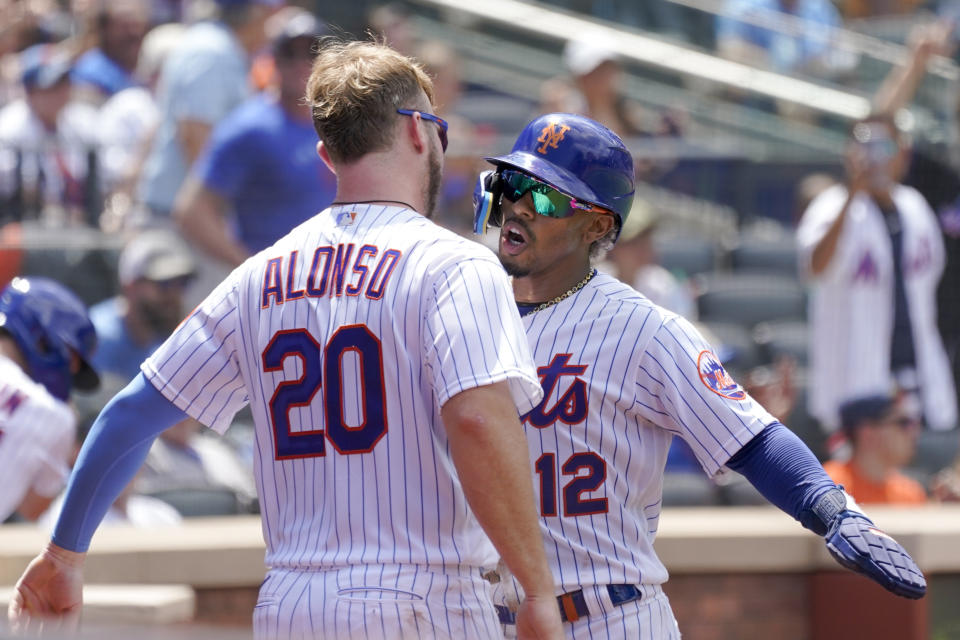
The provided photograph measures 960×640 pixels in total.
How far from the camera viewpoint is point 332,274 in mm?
2463

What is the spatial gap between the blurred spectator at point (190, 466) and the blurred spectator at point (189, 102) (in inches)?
49.1

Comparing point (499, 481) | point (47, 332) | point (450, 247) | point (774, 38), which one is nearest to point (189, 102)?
point (47, 332)

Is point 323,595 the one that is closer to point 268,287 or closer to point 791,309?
point 268,287

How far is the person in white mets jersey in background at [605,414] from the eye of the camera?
107 inches

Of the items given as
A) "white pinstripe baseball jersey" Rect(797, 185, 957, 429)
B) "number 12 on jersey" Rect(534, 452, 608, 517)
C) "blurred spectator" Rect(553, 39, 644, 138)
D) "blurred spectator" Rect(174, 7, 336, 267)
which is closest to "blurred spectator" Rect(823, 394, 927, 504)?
"white pinstripe baseball jersey" Rect(797, 185, 957, 429)

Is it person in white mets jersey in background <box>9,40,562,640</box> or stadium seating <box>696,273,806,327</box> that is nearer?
person in white mets jersey in background <box>9,40,562,640</box>

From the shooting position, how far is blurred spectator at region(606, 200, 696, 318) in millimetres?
6578

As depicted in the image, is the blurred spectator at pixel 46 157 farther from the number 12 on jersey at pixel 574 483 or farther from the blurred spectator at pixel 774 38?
the blurred spectator at pixel 774 38

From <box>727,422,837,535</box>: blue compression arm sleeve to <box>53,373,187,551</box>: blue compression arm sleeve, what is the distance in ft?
3.39

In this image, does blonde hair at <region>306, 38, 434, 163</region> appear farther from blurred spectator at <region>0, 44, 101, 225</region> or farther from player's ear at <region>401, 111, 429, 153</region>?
Answer: blurred spectator at <region>0, 44, 101, 225</region>

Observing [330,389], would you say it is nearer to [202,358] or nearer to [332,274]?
[332,274]

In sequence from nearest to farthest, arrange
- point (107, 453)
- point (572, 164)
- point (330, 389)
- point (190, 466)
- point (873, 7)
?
point (330, 389) → point (107, 453) → point (572, 164) → point (190, 466) → point (873, 7)

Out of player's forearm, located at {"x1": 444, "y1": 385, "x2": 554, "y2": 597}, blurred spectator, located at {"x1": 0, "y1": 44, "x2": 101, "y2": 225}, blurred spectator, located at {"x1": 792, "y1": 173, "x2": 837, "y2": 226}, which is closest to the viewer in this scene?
player's forearm, located at {"x1": 444, "y1": 385, "x2": 554, "y2": 597}

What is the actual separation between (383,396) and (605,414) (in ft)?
1.79
